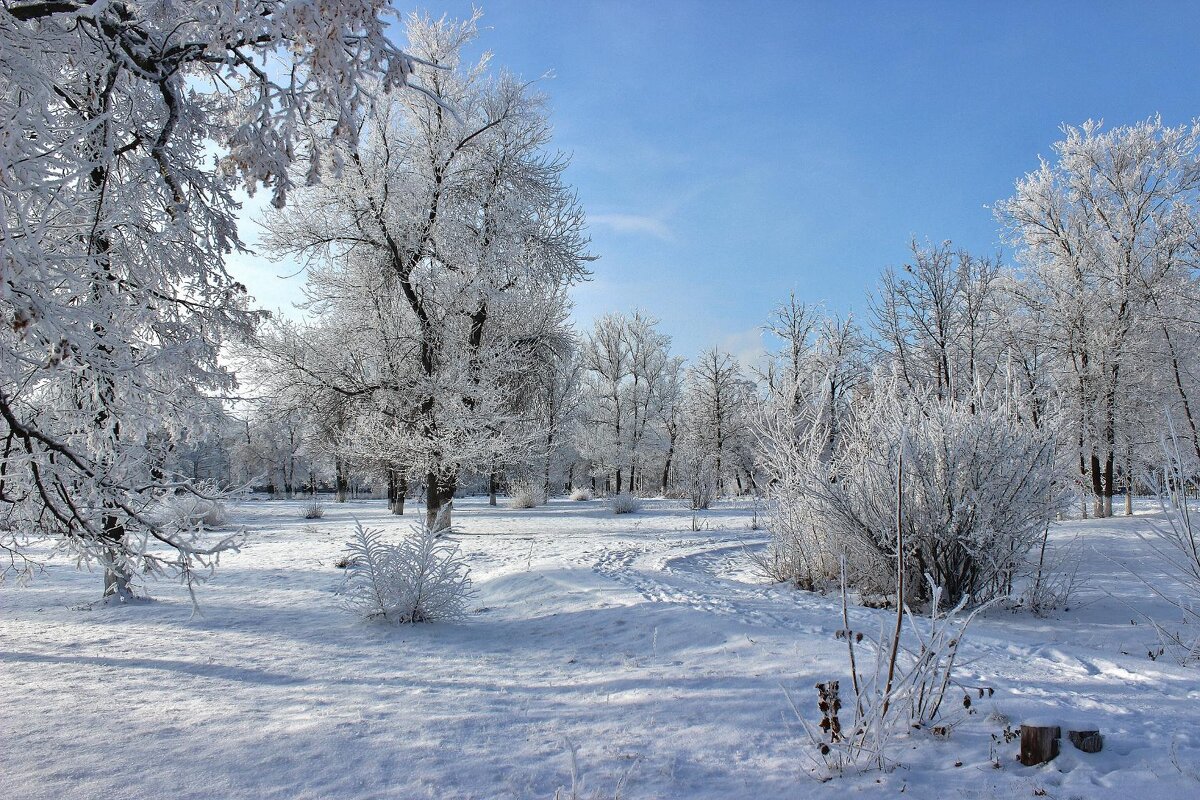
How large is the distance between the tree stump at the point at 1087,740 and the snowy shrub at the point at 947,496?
313cm

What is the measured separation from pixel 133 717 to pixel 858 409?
6664 mm

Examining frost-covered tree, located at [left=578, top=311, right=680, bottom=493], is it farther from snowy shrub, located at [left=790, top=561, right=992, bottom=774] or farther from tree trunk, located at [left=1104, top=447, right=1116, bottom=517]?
snowy shrub, located at [left=790, top=561, right=992, bottom=774]

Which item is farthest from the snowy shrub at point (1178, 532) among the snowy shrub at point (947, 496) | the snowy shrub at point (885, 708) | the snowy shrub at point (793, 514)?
the snowy shrub at point (793, 514)

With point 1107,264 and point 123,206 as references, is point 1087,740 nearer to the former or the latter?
point 123,206

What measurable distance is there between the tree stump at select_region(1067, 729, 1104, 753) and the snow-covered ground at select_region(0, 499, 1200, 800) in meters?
0.04

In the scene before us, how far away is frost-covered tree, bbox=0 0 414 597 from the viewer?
8.32ft

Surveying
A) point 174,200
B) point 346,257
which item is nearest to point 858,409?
point 174,200

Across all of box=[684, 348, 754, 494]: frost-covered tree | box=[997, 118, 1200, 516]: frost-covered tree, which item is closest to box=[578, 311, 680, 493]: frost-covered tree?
box=[684, 348, 754, 494]: frost-covered tree

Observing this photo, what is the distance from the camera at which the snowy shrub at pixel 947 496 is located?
6027 mm

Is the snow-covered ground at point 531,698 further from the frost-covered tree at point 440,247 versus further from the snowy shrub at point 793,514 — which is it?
the frost-covered tree at point 440,247

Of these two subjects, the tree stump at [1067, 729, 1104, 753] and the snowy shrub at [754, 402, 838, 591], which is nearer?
the tree stump at [1067, 729, 1104, 753]

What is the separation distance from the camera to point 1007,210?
1964cm

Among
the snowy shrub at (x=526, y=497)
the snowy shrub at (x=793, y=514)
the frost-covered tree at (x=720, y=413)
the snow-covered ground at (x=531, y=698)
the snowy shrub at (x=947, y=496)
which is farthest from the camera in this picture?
the frost-covered tree at (x=720, y=413)

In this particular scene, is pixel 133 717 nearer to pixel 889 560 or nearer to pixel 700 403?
pixel 889 560
